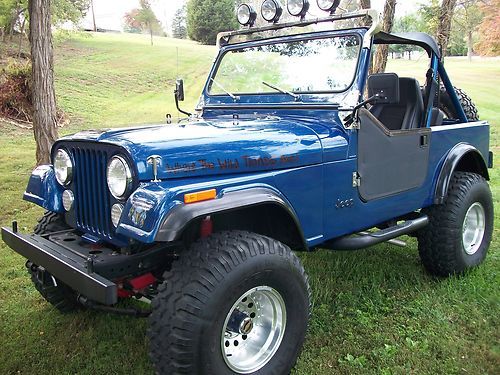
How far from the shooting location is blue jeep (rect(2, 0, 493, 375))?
249cm

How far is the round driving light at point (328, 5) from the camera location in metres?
3.63

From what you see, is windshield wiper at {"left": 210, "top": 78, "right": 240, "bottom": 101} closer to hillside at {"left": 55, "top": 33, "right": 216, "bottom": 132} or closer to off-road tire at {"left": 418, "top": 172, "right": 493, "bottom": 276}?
off-road tire at {"left": 418, "top": 172, "right": 493, "bottom": 276}

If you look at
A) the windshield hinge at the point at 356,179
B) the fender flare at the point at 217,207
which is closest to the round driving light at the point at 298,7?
the windshield hinge at the point at 356,179

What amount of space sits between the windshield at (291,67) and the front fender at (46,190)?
164 cm

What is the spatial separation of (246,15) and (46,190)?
2.16 m

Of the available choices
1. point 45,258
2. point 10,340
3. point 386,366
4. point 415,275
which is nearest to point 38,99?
point 10,340

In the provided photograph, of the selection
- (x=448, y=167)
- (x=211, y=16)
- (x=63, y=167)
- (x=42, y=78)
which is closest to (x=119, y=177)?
(x=63, y=167)

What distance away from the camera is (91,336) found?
3428 millimetres

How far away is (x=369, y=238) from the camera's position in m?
3.54

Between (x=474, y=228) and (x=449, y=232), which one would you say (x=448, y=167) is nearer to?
(x=449, y=232)

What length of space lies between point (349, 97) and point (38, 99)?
518 cm

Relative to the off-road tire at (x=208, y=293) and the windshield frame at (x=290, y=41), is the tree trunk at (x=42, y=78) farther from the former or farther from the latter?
the off-road tire at (x=208, y=293)

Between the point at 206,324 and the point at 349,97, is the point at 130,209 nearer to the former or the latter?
the point at 206,324

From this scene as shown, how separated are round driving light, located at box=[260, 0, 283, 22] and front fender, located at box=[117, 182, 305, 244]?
1949 millimetres
